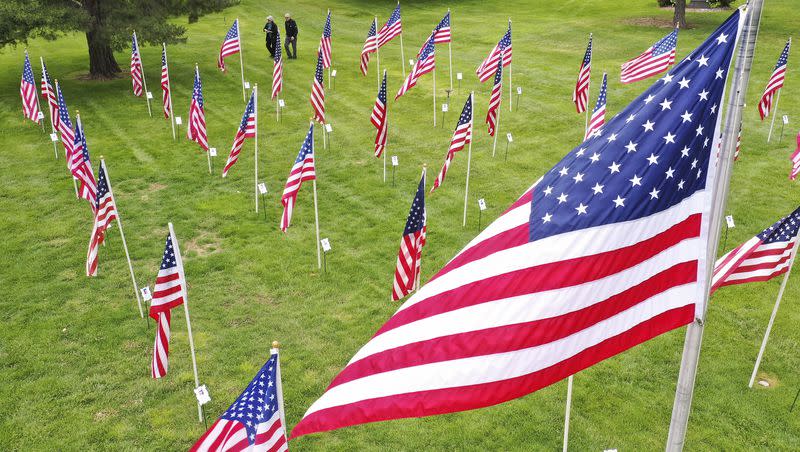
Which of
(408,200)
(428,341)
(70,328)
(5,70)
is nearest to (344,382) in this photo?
(428,341)

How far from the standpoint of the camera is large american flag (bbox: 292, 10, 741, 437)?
470 centimetres

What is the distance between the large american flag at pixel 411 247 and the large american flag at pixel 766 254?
4401 mm

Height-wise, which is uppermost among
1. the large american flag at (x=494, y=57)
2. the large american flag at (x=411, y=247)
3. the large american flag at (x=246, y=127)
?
the large american flag at (x=494, y=57)

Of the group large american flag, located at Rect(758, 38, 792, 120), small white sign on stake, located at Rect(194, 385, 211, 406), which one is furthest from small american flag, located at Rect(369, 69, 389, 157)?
large american flag, located at Rect(758, 38, 792, 120)

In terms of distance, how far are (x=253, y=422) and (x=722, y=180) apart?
4.58 m

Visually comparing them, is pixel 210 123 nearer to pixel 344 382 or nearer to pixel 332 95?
pixel 332 95

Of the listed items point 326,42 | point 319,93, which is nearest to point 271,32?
point 326,42

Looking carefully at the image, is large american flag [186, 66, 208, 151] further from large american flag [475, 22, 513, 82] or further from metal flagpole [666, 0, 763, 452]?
metal flagpole [666, 0, 763, 452]

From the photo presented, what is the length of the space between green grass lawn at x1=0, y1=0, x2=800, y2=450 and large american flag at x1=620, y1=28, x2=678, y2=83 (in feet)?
11.4

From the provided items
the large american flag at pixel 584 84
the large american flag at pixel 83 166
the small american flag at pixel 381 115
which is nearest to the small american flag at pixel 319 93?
the small american flag at pixel 381 115

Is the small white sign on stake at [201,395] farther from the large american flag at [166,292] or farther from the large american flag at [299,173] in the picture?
the large american flag at [299,173]

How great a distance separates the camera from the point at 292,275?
13727 mm

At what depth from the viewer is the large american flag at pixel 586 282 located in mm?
4703

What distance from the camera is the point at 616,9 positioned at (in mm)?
41375
